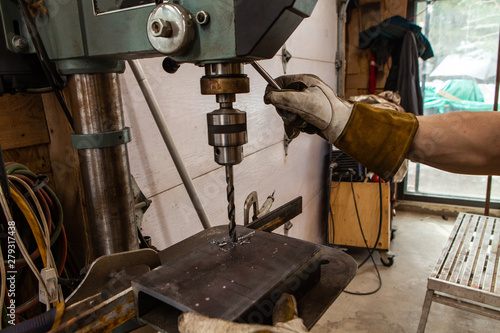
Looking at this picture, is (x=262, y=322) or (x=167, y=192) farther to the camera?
(x=167, y=192)

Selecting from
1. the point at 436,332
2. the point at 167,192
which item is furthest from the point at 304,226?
the point at 167,192

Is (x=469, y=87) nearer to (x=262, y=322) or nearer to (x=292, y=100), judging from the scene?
(x=292, y=100)

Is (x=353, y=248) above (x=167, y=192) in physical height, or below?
below

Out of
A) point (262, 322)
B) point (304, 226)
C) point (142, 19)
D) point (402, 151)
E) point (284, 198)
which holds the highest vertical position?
point (142, 19)

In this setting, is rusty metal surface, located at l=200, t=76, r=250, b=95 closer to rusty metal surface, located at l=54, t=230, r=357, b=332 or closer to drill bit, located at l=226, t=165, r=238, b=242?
drill bit, located at l=226, t=165, r=238, b=242

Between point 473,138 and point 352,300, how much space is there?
173 cm

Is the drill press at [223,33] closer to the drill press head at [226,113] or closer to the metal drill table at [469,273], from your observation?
the drill press head at [226,113]

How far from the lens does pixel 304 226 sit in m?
2.57

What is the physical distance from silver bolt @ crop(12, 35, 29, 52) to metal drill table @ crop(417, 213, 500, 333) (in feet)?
5.99

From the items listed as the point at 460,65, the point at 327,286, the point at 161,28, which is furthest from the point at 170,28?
the point at 460,65

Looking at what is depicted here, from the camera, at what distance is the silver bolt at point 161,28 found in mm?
441

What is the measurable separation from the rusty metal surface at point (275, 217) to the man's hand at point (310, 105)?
204 mm

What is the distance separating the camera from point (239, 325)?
41 cm

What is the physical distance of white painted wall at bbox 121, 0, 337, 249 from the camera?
1.04 metres
